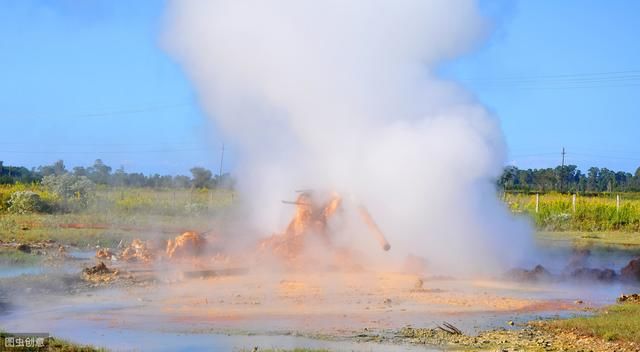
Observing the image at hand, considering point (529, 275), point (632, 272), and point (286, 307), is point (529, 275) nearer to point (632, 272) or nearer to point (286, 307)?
point (632, 272)


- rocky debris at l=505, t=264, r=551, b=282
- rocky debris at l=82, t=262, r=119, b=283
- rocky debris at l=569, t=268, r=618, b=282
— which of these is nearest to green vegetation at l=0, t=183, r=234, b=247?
rocky debris at l=82, t=262, r=119, b=283

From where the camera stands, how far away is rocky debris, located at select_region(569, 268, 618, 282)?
18875 mm

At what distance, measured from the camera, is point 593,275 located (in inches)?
749

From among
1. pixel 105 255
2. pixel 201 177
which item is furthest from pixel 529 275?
pixel 201 177

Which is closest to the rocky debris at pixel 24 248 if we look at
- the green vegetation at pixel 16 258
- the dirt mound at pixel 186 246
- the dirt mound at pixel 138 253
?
the green vegetation at pixel 16 258

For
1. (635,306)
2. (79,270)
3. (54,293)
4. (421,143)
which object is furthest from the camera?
(421,143)

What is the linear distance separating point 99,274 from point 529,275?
8.68 meters

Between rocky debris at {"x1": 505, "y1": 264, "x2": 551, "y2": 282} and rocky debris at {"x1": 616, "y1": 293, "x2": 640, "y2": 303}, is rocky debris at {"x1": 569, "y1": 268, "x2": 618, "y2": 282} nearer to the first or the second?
rocky debris at {"x1": 505, "y1": 264, "x2": 551, "y2": 282}

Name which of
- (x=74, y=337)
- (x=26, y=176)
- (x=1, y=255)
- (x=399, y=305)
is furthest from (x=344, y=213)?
(x=26, y=176)

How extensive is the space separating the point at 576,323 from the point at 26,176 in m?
65.1

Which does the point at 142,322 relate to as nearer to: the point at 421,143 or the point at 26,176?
the point at 421,143

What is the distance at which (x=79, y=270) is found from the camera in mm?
18078

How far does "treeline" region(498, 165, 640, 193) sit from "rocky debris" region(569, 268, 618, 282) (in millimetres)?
56265

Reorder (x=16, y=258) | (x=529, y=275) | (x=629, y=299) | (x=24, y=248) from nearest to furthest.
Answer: (x=629, y=299), (x=529, y=275), (x=16, y=258), (x=24, y=248)
